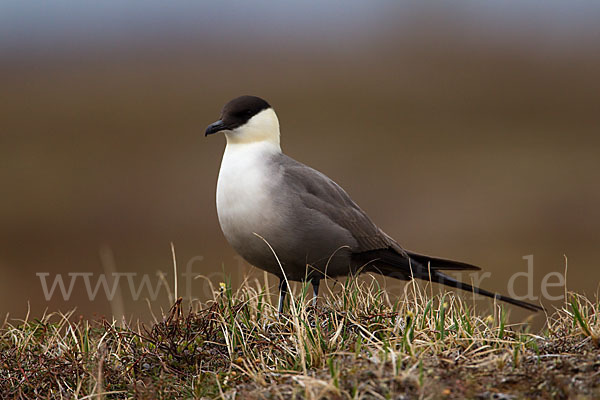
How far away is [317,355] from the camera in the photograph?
324 centimetres

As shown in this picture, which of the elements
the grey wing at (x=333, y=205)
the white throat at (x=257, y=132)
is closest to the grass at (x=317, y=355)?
the grey wing at (x=333, y=205)

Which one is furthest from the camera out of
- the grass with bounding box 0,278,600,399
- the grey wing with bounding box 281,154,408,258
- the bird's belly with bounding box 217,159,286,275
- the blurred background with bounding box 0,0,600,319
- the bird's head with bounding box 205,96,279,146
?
the blurred background with bounding box 0,0,600,319

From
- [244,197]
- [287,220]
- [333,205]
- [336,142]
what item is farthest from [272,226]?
[336,142]

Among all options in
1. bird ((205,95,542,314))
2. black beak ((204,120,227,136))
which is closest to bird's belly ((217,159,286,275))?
bird ((205,95,542,314))

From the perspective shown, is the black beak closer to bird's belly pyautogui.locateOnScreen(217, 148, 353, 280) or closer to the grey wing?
bird's belly pyautogui.locateOnScreen(217, 148, 353, 280)

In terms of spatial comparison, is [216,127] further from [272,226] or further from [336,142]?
[336,142]

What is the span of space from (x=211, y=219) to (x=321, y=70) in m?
10.3

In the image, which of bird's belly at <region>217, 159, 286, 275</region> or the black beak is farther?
the black beak

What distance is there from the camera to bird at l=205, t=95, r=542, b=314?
4453 mm

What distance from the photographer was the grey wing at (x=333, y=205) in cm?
467

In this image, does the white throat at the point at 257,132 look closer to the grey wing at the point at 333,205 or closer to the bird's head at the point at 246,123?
the bird's head at the point at 246,123

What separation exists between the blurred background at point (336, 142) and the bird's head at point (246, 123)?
4.47ft

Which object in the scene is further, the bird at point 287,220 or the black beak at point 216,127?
the black beak at point 216,127

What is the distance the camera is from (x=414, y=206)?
529 inches
